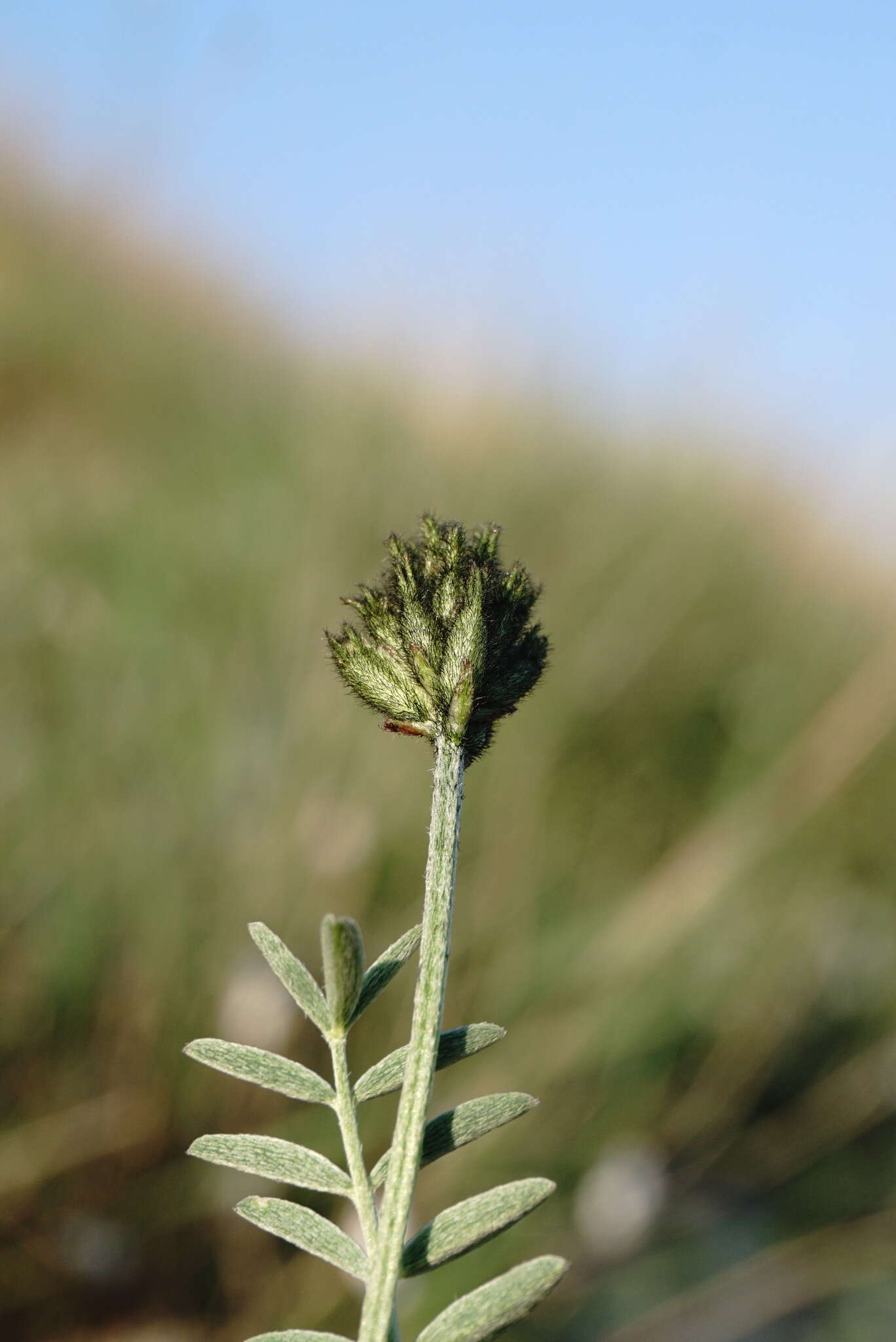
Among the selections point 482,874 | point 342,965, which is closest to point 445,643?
point 342,965

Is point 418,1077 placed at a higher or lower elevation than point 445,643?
lower

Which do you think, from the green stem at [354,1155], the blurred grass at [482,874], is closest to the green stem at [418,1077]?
the green stem at [354,1155]

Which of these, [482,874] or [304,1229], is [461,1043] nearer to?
[304,1229]

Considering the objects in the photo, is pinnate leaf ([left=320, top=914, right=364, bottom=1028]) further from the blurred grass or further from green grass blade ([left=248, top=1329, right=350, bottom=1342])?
the blurred grass

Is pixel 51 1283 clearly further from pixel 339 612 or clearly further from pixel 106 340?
pixel 106 340

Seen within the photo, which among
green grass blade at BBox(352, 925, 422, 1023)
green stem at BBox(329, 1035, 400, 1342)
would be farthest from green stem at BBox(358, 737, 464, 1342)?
green grass blade at BBox(352, 925, 422, 1023)
